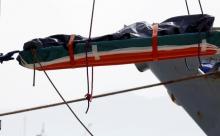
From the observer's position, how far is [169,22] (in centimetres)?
855

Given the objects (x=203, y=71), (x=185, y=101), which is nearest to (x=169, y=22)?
(x=203, y=71)

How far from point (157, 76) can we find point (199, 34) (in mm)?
A: 4139

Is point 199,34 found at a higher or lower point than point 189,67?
higher

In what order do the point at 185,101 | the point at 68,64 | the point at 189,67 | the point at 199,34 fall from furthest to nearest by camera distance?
the point at 185,101, the point at 189,67, the point at 68,64, the point at 199,34

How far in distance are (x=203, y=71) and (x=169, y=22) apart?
2.50 meters

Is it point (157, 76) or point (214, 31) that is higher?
point (214, 31)

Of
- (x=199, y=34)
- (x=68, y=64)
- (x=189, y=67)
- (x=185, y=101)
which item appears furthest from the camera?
(x=185, y=101)

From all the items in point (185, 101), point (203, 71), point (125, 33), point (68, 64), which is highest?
point (125, 33)

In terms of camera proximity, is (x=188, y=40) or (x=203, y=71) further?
(x=203, y=71)

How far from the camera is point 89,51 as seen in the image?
8219 mm

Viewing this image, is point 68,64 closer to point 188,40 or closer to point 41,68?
point 41,68

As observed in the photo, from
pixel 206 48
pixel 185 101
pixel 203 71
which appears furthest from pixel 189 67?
pixel 206 48

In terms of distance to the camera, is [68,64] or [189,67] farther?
[189,67]

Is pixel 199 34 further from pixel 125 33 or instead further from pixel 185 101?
pixel 185 101
